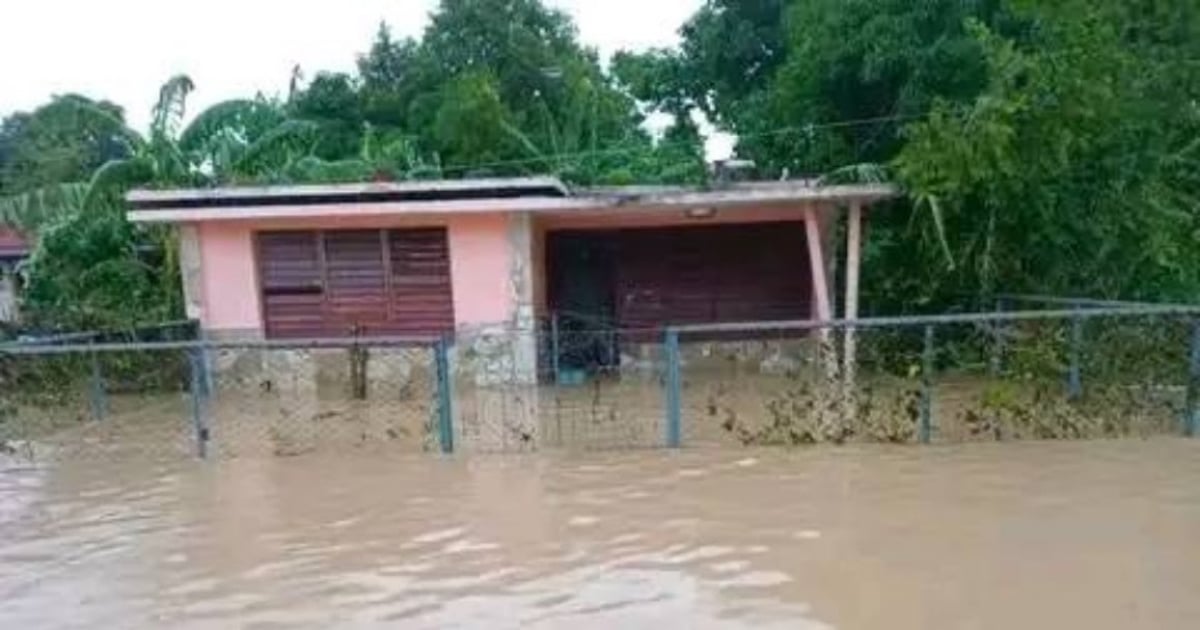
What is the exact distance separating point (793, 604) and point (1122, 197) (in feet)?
→ 30.8

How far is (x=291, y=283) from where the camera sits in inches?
537

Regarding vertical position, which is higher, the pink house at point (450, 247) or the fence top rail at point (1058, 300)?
the pink house at point (450, 247)

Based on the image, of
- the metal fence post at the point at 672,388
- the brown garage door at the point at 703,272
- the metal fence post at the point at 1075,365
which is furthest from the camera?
the brown garage door at the point at 703,272

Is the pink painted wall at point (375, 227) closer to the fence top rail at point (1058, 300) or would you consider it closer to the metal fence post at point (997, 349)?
→ the metal fence post at point (997, 349)

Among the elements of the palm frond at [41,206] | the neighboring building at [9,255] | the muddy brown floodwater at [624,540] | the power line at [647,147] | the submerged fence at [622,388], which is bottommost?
the muddy brown floodwater at [624,540]

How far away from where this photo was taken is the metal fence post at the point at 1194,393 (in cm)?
859

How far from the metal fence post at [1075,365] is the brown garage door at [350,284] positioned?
6943 mm

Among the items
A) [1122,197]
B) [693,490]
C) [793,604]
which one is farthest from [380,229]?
[793,604]

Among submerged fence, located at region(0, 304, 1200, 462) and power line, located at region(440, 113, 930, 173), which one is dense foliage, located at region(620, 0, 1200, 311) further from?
submerged fence, located at region(0, 304, 1200, 462)

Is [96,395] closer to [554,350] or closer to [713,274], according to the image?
[554,350]

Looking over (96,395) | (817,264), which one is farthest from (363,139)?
(817,264)

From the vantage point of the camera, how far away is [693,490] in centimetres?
747

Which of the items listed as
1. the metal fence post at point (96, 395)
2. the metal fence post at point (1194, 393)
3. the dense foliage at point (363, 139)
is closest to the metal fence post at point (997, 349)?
the metal fence post at point (1194, 393)

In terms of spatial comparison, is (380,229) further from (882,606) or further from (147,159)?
(882,606)
